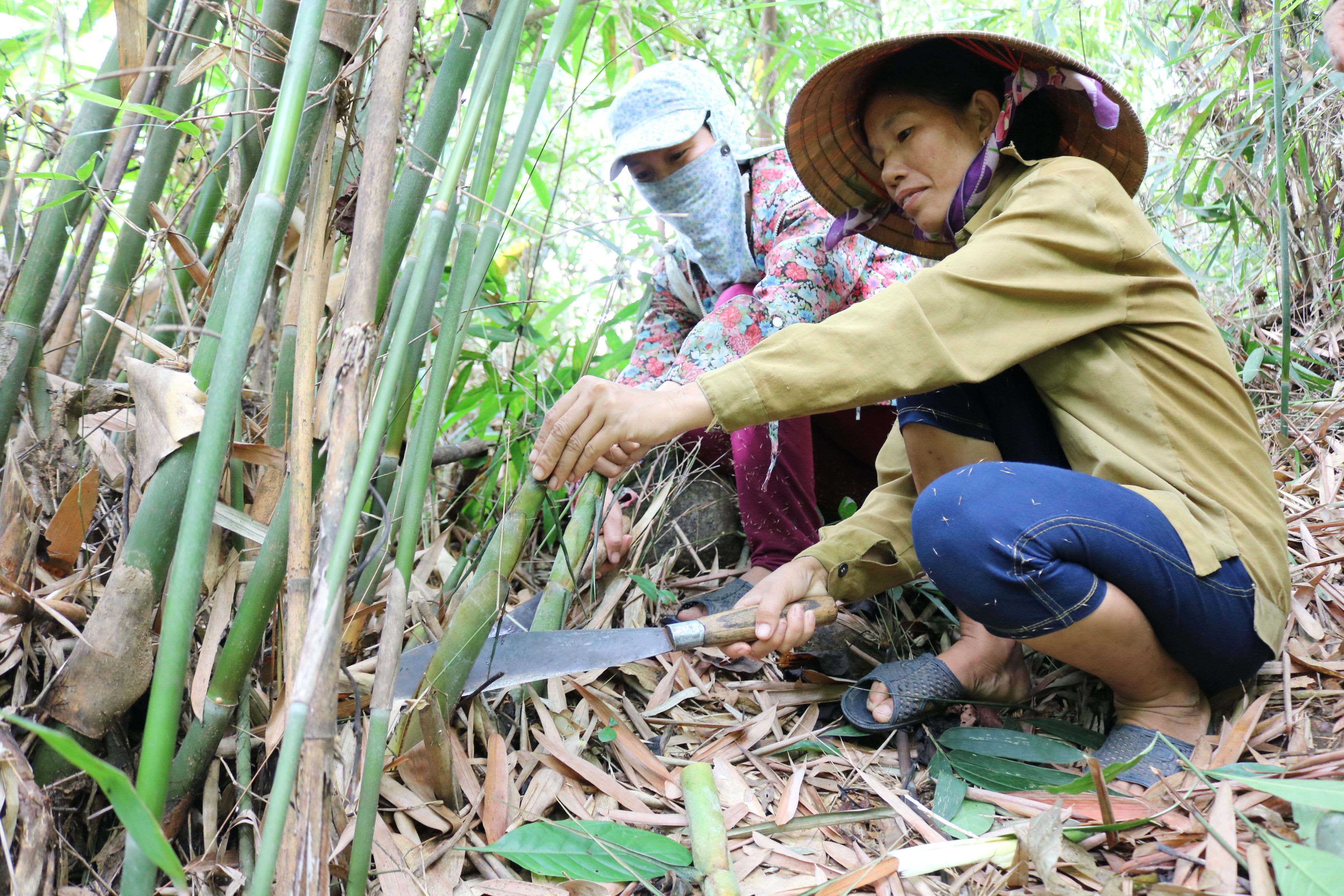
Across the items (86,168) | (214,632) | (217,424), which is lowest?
(214,632)

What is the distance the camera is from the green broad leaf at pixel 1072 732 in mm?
1280

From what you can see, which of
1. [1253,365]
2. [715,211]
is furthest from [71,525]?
[1253,365]

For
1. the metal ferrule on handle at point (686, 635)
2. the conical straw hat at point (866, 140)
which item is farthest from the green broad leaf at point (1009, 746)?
the conical straw hat at point (866, 140)

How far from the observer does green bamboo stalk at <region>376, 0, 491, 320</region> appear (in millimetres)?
860

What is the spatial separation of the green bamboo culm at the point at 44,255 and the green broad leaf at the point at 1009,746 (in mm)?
1217

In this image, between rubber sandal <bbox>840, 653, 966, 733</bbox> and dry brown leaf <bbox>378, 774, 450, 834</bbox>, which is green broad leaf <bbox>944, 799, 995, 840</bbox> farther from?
dry brown leaf <bbox>378, 774, 450, 834</bbox>

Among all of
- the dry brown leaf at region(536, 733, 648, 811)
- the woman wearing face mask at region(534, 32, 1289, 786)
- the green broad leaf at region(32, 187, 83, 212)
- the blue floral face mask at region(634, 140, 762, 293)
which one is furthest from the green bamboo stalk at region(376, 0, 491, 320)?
the blue floral face mask at region(634, 140, 762, 293)

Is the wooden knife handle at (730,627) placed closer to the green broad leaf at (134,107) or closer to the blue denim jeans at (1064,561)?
the blue denim jeans at (1064,561)

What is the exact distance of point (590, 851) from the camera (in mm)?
977

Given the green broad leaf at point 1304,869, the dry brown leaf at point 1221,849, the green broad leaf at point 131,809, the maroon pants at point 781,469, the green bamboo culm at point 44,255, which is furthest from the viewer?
the maroon pants at point 781,469

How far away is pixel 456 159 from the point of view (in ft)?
2.28

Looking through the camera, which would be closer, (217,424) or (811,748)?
(217,424)

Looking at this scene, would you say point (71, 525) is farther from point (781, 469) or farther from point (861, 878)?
point (781, 469)

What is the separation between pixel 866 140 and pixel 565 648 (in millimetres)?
1027
